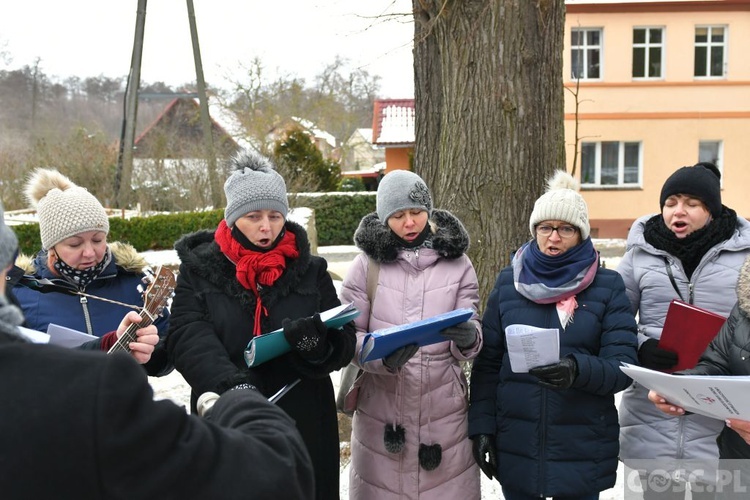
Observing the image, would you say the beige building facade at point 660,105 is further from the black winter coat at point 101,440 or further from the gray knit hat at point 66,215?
the black winter coat at point 101,440

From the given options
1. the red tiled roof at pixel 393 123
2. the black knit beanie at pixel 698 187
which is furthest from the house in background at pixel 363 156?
the black knit beanie at pixel 698 187

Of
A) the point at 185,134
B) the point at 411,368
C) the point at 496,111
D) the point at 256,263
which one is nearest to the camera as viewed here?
the point at 256,263

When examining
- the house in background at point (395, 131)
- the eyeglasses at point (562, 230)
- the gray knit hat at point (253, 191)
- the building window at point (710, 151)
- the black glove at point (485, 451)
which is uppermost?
the house in background at point (395, 131)

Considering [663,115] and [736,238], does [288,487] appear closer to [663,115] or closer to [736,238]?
[736,238]

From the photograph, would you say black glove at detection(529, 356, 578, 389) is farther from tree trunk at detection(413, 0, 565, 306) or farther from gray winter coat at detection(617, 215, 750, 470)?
tree trunk at detection(413, 0, 565, 306)

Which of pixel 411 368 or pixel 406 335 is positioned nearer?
pixel 406 335

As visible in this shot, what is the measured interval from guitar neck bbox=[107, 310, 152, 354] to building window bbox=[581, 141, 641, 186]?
743 inches

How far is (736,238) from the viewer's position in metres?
3.19

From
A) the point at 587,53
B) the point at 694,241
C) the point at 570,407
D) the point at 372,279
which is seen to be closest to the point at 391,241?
the point at 372,279

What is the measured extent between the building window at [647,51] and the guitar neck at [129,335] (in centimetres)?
2003

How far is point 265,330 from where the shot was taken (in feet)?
9.08

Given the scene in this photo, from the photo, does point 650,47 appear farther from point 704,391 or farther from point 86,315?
point 86,315

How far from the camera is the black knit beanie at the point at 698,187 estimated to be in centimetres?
324

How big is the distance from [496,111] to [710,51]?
729 inches
